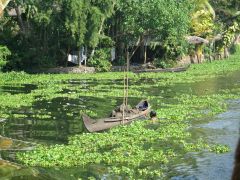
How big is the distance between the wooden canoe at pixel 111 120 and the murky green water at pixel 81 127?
75 cm

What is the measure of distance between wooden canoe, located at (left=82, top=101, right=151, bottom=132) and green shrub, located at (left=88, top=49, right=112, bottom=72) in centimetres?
2054

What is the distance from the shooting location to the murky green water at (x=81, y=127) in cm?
1247

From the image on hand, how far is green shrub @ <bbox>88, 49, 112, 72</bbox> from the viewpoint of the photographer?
4059cm

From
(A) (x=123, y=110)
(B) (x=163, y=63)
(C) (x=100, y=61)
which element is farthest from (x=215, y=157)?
(B) (x=163, y=63)

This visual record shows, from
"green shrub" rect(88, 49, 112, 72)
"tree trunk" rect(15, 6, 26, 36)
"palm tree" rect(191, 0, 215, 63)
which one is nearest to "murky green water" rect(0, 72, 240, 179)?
"green shrub" rect(88, 49, 112, 72)

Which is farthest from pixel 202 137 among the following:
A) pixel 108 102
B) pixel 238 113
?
pixel 108 102

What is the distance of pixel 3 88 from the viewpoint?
3036cm

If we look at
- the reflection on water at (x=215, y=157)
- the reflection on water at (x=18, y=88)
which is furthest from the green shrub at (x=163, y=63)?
the reflection on water at (x=215, y=157)

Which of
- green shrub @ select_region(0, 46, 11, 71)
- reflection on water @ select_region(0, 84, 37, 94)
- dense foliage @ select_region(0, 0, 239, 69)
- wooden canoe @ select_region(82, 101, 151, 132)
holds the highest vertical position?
dense foliage @ select_region(0, 0, 239, 69)

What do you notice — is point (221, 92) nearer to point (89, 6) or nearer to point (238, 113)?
point (238, 113)

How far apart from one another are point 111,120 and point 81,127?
4.93 feet

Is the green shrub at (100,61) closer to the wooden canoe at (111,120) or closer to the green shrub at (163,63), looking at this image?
the green shrub at (163,63)

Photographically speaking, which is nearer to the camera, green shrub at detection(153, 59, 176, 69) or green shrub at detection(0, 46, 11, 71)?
green shrub at detection(0, 46, 11, 71)

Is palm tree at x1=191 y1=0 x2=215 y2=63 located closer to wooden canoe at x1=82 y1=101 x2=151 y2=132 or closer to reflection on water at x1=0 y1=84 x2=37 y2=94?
reflection on water at x1=0 y1=84 x2=37 y2=94
